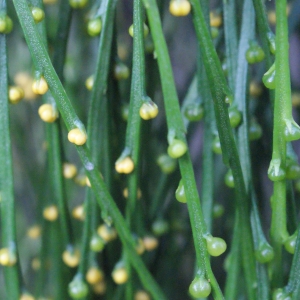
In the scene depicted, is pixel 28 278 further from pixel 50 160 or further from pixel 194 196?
pixel 194 196

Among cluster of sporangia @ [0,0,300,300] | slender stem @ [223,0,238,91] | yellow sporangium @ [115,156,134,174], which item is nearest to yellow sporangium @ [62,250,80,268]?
cluster of sporangia @ [0,0,300,300]

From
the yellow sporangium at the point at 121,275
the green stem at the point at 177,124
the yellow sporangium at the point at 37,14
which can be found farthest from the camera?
the yellow sporangium at the point at 121,275

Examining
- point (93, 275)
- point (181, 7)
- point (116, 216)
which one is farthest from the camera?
point (93, 275)

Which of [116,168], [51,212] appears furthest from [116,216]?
[51,212]

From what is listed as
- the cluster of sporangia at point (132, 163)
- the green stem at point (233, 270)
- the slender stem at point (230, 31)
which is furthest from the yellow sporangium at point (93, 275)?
the slender stem at point (230, 31)

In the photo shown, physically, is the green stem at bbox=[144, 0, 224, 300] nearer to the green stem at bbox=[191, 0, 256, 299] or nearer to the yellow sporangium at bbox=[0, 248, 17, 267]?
the green stem at bbox=[191, 0, 256, 299]

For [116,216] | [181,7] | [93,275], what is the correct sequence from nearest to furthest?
[181,7] → [116,216] → [93,275]

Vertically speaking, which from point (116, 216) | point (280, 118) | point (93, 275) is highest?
point (280, 118)

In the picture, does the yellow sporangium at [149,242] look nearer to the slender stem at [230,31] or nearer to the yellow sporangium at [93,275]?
the yellow sporangium at [93,275]

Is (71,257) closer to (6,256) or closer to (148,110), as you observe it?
(6,256)
